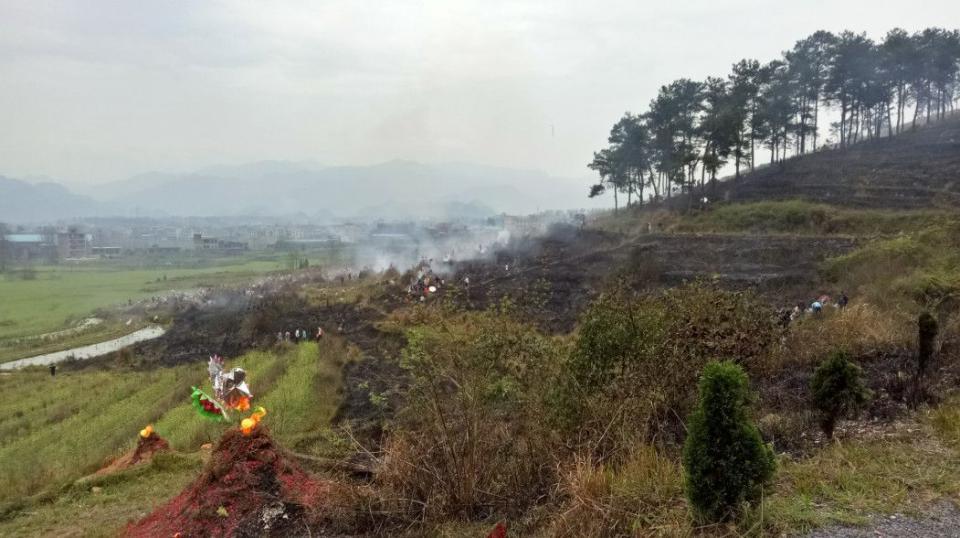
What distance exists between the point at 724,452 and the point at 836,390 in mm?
3278

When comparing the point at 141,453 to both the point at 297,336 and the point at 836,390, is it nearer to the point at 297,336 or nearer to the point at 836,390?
the point at 836,390

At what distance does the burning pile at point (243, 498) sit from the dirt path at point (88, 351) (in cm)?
2926

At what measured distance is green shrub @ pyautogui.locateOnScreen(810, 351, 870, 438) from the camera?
7.28 meters

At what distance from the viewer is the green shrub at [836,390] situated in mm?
7281

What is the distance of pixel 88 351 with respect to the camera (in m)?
36.4

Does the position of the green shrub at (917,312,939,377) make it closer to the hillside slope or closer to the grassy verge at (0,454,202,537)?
the grassy verge at (0,454,202,537)

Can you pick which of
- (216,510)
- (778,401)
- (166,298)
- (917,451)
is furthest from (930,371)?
(166,298)

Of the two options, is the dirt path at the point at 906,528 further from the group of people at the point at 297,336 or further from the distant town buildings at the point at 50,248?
the distant town buildings at the point at 50,248

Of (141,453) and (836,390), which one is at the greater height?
(836,390)

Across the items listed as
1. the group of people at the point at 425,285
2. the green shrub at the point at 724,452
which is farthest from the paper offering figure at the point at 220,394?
the group of people at the point at 425,285

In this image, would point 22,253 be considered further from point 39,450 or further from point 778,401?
point 778,401

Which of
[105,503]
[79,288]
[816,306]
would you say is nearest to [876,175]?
[816,306]

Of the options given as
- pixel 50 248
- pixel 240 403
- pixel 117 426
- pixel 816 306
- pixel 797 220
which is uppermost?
pixel 797 220

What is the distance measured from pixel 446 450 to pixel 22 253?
388 ft
